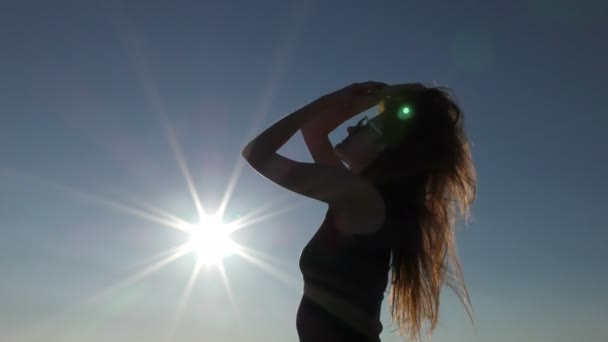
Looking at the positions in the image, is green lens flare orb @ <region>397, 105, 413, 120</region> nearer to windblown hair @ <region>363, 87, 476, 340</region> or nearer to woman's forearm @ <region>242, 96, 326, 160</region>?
windblown hair @ <region>363, 87, 476, 340</region>

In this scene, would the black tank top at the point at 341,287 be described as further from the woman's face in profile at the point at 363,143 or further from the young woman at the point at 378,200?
the woman's face in profile at the point at 363,143

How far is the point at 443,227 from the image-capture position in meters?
4.34

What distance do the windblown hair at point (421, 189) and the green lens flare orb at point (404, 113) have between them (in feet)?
0.05

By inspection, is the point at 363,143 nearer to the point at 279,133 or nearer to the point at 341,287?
the point at 279,133

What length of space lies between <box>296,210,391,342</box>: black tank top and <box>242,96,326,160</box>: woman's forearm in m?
0.62

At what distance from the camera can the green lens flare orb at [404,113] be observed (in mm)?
4145

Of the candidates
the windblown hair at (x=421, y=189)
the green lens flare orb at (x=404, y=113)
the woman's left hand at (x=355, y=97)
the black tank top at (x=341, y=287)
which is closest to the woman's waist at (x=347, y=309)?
the black tank top at (x=341, y=287)

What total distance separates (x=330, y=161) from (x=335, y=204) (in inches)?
60.6

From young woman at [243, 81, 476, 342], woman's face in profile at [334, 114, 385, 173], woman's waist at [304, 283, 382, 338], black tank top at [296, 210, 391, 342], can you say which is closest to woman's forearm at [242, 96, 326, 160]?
young woman at [243, 81, 476, 342]

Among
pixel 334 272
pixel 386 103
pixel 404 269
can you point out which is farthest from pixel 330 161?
pixel 334 272

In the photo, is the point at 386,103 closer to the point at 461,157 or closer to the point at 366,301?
the point at 461,157

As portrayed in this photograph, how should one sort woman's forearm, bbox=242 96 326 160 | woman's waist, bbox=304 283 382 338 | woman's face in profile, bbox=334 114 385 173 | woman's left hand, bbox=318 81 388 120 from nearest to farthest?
woman's waist, bbox=304 283 382 338
woman's forearm, bbox=242 96 326 160
woman's left hand, bbox=318 81 388 120
woman's face in profile, bbox=334 114 385 173

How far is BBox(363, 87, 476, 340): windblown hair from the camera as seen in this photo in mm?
4000

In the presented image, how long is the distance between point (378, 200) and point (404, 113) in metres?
0.80
